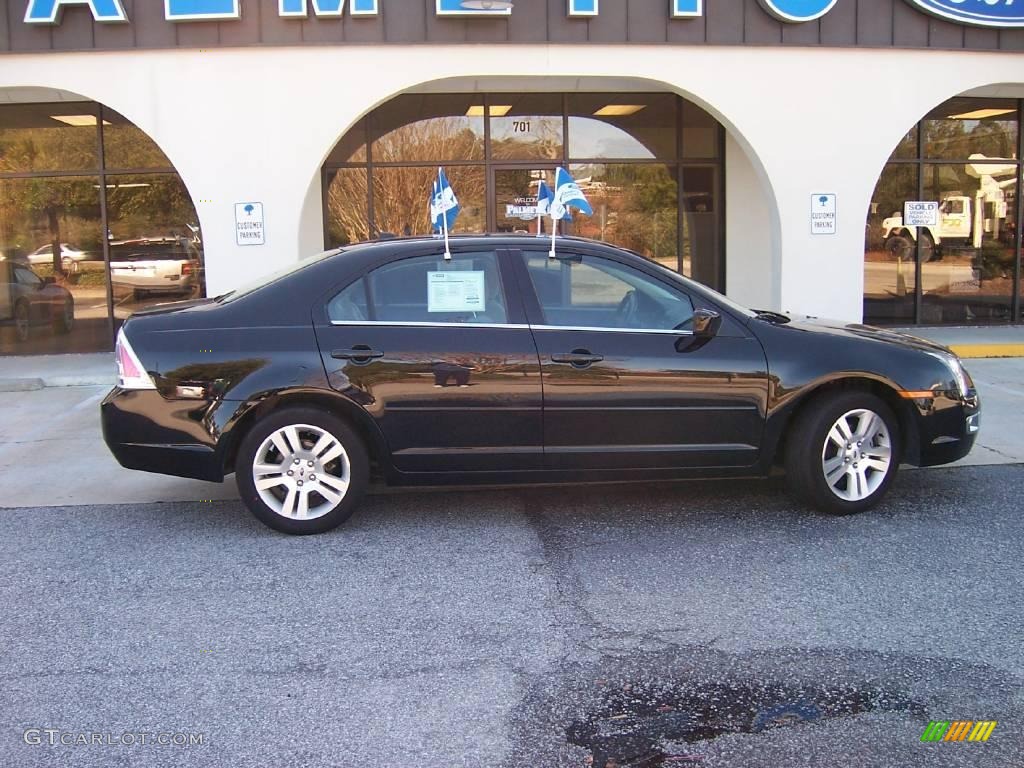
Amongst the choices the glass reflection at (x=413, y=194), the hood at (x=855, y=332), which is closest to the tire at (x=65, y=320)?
the glass reflection at (x=413, y=194)

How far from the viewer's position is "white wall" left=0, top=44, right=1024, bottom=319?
10.3m

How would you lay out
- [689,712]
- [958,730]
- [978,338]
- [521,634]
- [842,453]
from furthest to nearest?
[978,338] < [842,453] < [521,634] < [689,712] < [958,730]

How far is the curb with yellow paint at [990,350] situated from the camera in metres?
11.4

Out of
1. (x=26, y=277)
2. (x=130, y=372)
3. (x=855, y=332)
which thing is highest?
(x=26, y=277)

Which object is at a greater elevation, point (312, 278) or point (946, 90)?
point (946, 90)

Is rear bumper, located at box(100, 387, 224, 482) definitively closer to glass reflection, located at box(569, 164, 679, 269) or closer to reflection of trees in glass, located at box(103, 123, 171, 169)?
reflection of trees in glass, located at box(103, 123, 171, 169)

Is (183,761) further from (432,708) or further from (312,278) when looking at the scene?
(312,278)

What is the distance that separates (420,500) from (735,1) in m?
7.34

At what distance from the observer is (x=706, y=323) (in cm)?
540

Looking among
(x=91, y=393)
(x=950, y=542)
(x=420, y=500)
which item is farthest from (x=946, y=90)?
(x=91, y=393)

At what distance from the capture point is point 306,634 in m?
4.15

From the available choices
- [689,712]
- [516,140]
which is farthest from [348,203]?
[689,712]

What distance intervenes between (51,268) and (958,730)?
475 inches

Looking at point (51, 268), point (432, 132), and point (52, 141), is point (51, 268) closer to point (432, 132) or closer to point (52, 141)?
point (52, 141)
